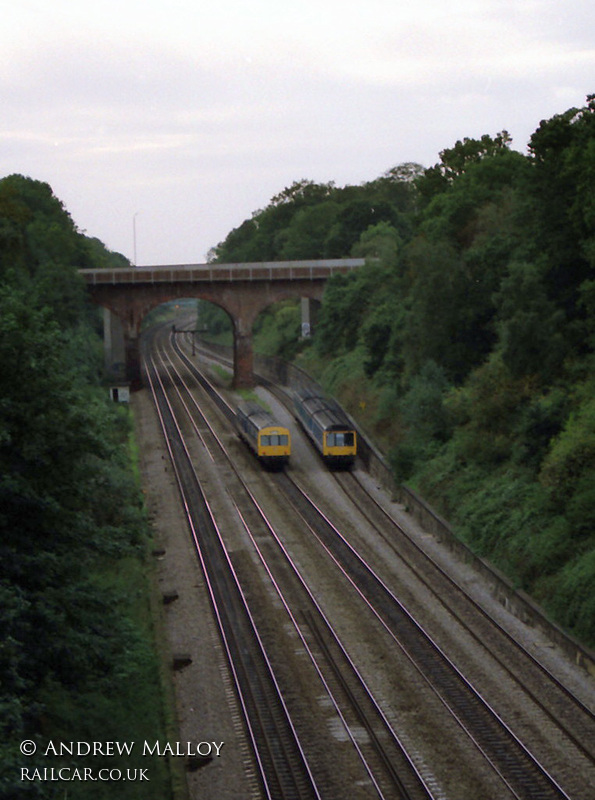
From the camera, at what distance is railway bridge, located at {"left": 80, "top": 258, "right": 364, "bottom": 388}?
229 feet

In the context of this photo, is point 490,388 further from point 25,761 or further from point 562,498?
point 25,761

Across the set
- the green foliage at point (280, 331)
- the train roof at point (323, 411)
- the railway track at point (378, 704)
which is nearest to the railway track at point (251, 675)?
the railway track at point (378, 704)

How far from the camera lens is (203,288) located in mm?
70875

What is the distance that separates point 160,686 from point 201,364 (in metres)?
73.4

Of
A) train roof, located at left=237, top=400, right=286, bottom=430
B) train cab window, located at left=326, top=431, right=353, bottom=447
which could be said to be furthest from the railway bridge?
train cab window, located at left=326, top=431, right=353, bottom=447

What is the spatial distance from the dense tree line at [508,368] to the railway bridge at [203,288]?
12.5 meters

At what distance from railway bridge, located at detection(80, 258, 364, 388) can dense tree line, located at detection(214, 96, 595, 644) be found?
1250cm

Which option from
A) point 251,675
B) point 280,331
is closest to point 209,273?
point 280,331

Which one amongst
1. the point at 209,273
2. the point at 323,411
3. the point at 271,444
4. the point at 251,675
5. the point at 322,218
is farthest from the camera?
the point at 322,218

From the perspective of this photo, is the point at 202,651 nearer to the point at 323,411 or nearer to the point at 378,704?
the point at 378,704

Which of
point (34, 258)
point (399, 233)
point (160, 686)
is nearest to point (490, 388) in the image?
point (160, 686)

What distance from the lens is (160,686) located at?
860 inches

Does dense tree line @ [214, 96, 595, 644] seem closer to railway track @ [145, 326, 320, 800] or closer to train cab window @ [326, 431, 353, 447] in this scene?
train cab window @ [326, 431, 353, 447]

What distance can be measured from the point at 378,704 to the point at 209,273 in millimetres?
51963
